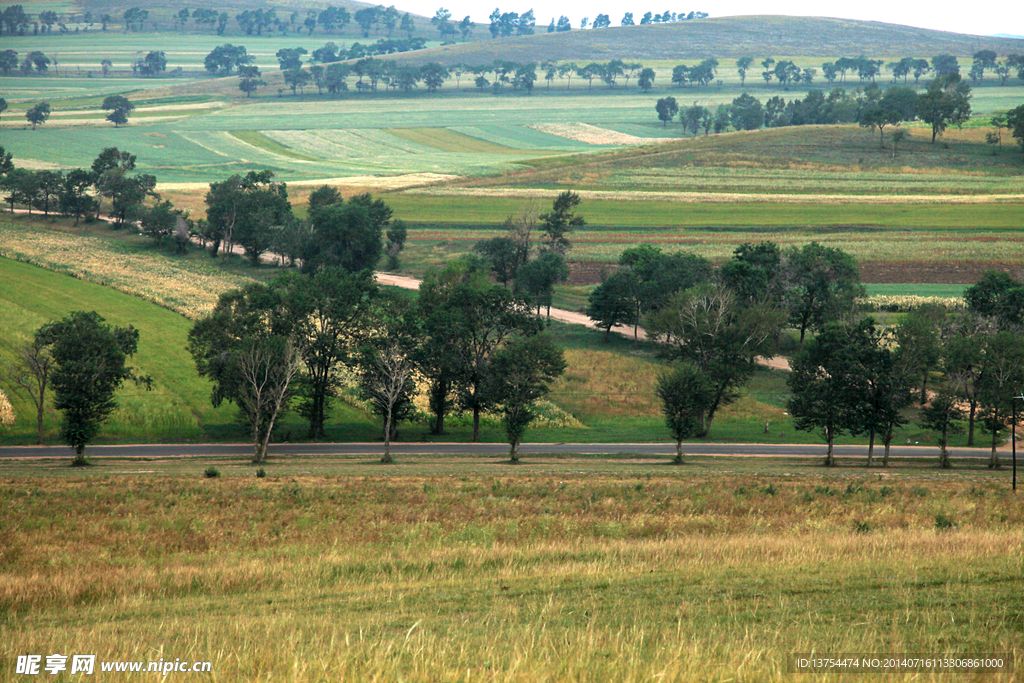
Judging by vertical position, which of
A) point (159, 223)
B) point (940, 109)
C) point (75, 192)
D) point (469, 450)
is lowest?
point (469, 450)

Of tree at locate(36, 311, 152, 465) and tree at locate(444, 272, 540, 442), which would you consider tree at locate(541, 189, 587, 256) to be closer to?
tree at locate(444, 272, 540, 442)

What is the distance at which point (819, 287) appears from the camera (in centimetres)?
8038

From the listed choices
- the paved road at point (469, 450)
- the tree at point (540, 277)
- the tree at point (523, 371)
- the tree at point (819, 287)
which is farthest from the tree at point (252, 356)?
the tree at point (819, 287)

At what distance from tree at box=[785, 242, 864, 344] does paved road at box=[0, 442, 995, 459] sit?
23.6 meters

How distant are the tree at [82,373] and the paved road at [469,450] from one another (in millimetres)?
2753

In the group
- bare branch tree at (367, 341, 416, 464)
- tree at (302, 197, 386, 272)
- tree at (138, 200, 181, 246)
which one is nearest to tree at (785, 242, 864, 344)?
bare branch tree at (367, 341, 416, 464)

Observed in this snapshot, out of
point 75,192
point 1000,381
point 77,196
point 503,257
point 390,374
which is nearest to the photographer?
point 1000,381

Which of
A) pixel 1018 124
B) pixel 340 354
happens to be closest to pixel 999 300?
pixel 340 354

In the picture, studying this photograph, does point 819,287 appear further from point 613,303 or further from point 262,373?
point 262,373

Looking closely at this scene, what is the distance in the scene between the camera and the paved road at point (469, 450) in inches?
1965

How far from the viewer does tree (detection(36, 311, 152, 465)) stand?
4603cm

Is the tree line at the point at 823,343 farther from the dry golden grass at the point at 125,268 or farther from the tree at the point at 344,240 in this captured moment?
the dry golden grass at the point at 125,268

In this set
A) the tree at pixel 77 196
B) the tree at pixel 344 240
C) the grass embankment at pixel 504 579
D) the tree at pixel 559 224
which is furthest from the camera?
the tree at pixel 77 196

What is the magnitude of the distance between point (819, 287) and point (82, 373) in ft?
212
